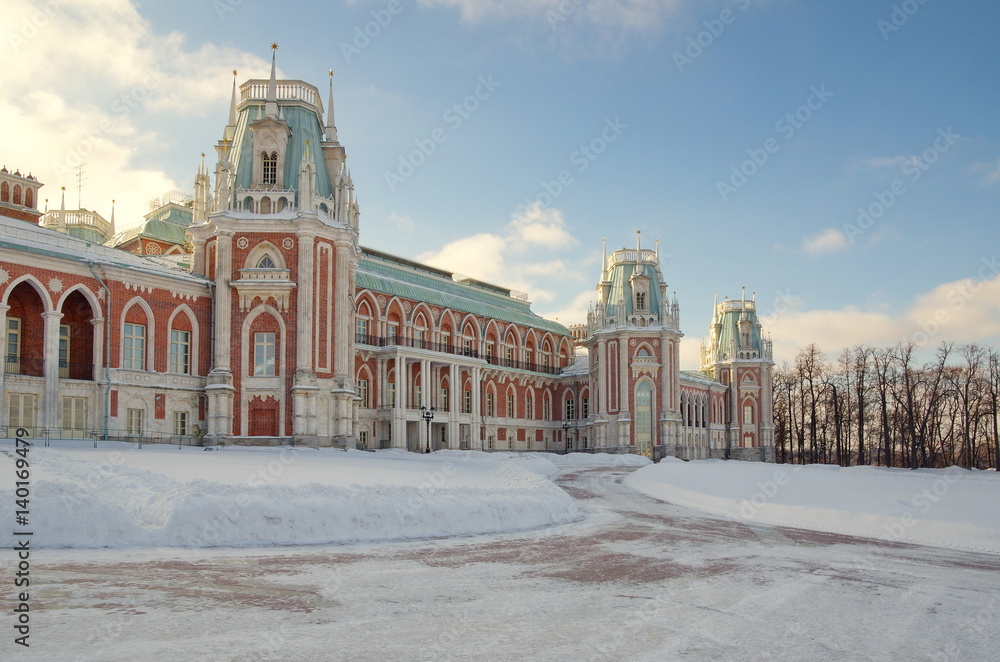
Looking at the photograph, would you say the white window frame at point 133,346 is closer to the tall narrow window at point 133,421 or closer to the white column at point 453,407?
the tall narrow window at point 133,421

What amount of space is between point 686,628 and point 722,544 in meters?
6.82

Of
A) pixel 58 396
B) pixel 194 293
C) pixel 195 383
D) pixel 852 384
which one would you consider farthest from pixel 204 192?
pixel 852 384

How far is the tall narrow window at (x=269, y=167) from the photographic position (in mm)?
41156

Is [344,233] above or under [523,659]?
above

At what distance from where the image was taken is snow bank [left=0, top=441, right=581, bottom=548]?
41.0 feet

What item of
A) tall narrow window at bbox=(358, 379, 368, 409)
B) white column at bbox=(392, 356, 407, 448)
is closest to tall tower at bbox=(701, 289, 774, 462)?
white column at bbox=(392, 356, 407, 448)

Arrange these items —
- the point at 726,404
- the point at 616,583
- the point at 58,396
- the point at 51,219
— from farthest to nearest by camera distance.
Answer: the point at 726,404 < the point at 51,219 < the point at 58,396 < the point at 616,583

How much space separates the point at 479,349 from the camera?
218ft

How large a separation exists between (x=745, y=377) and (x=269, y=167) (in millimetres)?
58438

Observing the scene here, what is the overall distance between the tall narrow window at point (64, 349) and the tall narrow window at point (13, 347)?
184cm

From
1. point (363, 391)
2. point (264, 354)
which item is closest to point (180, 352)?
point (264, 354)

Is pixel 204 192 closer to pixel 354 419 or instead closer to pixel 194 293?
pixel 194 293

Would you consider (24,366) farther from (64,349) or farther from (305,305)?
(305,305)

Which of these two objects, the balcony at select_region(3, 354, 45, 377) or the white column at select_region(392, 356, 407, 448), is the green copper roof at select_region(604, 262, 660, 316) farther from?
the balcony at select_region(3, 354, 45, 377)
